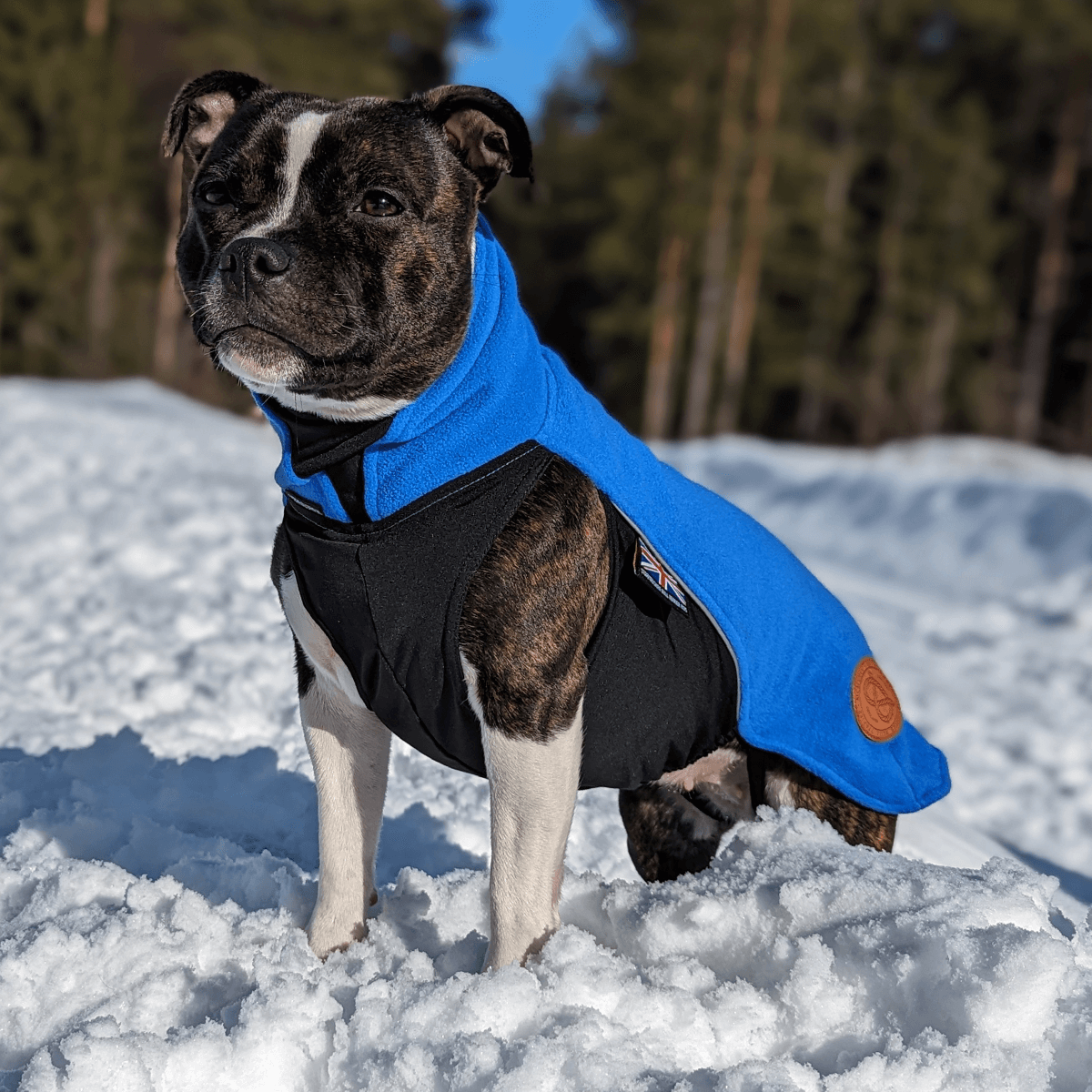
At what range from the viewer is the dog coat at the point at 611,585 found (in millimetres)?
2316

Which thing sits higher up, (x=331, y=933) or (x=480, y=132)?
(x=480, y=132)

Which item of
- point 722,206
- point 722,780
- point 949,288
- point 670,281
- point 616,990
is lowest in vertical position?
point 616,990

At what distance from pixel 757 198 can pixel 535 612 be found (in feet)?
79.0

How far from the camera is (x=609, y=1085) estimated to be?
2010mm

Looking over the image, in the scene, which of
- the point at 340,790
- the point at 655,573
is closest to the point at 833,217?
the point at 655,573

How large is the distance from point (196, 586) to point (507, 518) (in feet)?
13.5

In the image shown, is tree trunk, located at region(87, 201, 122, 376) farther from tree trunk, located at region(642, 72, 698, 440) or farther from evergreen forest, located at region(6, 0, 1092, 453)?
tree trunk, located at region(642, 72, 698, 440)

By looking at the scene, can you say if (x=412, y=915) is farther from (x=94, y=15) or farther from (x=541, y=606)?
(x=94, y=15)

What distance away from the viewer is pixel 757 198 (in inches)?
973

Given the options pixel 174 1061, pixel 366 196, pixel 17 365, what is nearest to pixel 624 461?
pixel 366 196

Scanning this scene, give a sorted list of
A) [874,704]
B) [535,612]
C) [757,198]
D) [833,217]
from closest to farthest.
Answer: [535,612] → [874,704] → [757,198] → [833,217]

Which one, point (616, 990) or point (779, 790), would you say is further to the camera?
point (779, 790)

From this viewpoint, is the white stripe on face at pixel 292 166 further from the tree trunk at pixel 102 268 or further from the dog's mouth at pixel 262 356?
the tree trunk at pixel 102 268

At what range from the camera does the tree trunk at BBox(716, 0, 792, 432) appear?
76.3 ft
